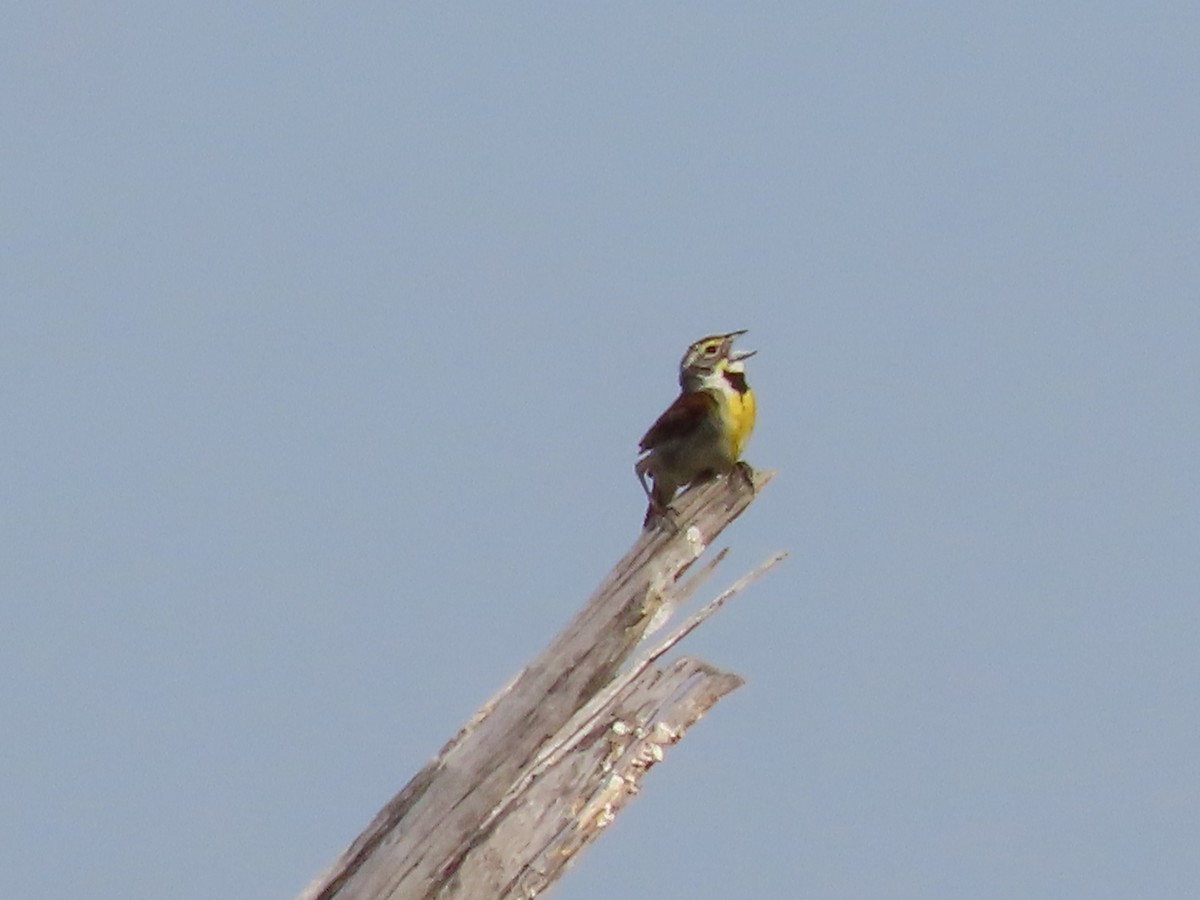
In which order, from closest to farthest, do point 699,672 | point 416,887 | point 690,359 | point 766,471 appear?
point 416,887
point 699,672
point 766,471
point 690,359

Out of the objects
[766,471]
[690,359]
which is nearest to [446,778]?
[766,471]

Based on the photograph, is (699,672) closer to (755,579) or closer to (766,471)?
(755,579)

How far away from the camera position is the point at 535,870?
9453 millimetres

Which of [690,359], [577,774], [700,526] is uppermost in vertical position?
[690,359]

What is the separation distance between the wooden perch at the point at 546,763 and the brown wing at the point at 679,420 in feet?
4.45

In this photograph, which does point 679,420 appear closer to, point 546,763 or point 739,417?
point 739,417

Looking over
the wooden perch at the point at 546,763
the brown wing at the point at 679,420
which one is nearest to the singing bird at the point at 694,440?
the brown wing at the point at 679,420

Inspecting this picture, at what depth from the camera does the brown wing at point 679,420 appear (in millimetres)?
11312

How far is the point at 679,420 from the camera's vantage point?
37.2 feet

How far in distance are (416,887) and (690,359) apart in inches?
150

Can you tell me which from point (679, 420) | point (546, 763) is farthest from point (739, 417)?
point (546, 763)

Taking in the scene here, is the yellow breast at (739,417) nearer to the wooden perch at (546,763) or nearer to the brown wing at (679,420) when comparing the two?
the brown wing at (679,420)

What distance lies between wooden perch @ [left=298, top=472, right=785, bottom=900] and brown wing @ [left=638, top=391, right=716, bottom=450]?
1356 mm

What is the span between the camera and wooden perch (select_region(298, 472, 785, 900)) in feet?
30.6
